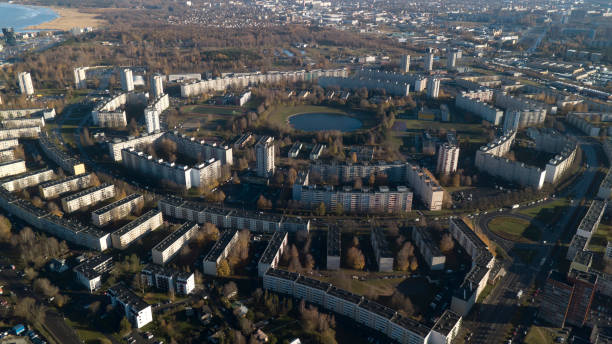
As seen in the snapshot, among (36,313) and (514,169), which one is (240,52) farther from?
(36,313)

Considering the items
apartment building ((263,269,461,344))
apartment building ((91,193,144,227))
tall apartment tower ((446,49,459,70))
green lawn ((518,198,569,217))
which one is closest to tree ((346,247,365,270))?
apartment building ((263,269,461,344))

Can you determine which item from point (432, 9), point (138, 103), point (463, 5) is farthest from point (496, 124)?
point (463, 5)

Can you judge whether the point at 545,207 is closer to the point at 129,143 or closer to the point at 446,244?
the point at 446,244

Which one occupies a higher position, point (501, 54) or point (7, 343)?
point (501, 54)

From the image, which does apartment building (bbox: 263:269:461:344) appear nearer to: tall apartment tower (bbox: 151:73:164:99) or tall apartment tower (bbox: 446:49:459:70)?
tall apartment tower (bbox: 151:73:164:99)

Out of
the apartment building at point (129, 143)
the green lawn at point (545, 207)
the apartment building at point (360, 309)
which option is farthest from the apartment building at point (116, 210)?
the green lawn at point (545, 207)
